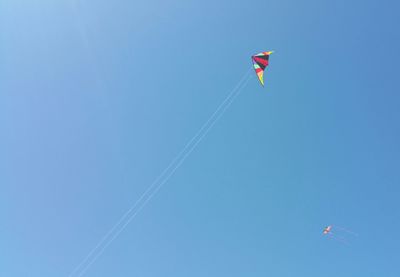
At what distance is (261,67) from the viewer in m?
25.4

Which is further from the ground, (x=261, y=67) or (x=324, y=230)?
(x=261, y=67)

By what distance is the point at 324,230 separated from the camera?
27000mm

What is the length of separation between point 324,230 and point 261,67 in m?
11.9

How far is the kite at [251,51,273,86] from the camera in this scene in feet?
80.4

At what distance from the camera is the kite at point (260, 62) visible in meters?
24.5

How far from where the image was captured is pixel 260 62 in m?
24.9
